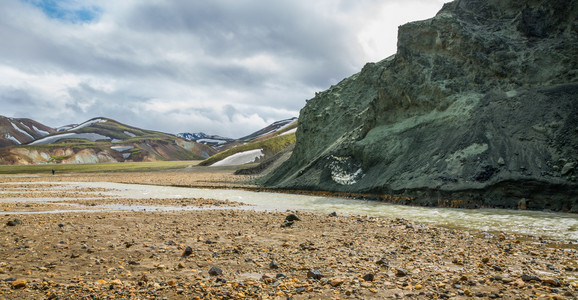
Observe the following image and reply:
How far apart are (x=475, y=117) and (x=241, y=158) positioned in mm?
79859

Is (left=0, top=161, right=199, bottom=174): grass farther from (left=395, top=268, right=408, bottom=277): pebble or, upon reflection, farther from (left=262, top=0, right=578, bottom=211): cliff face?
(left=395, top=268, right=408, bottom=277): pebble

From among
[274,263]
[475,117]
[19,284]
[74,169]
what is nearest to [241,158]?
[74,169]

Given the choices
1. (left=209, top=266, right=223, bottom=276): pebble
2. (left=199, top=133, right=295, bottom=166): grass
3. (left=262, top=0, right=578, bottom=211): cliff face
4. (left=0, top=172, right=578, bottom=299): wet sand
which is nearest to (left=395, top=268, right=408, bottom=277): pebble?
(left=0, top=172, right=578, bottom=299): wet sand

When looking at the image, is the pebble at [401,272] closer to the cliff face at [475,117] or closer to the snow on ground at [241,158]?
the cliff face at [475,117]

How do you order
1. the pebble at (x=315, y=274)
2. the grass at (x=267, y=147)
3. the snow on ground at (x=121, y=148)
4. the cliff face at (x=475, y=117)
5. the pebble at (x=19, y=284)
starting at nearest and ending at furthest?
the pebble at (x=19, y=284)
the pebble at (x=315, y=274)
the cliff face at (x=475, y=117)
the grass at (x=267, y=147)
the snow on ground at (x=121, y=148)

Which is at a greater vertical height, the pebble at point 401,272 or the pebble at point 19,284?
→ the pebble at point 401,272

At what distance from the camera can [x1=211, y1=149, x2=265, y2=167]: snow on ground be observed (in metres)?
94.2

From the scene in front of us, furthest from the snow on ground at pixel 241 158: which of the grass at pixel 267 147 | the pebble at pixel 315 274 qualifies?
the pebble at pixel 315 274

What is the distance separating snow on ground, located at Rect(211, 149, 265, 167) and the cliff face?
216 ft

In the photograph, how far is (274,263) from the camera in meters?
6.70

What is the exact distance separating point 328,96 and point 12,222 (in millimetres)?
31742

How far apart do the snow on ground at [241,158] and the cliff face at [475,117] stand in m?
65.8

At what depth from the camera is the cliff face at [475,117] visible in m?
16.6

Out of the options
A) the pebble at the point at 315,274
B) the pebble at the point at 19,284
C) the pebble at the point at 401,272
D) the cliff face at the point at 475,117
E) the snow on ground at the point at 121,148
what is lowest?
the pebble at the point at 19,284
